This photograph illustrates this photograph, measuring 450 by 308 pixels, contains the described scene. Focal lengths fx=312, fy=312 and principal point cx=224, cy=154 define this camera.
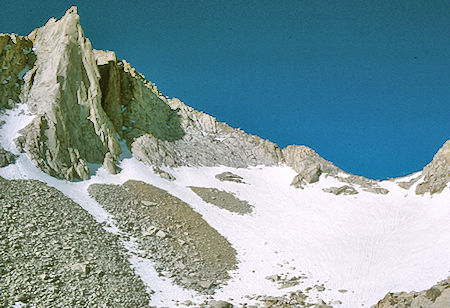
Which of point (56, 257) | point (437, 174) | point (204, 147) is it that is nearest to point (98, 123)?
point (204, 147)

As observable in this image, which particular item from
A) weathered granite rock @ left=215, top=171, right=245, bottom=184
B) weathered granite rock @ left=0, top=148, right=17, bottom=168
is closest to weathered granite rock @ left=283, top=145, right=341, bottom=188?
weathered granite rock @ left=215, top=171, right=245, bottom=184

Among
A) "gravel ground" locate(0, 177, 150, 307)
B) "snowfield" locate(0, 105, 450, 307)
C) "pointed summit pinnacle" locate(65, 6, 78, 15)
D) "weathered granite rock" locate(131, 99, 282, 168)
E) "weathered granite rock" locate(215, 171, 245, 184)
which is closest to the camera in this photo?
"gravel ground" locate(0, 177, 150, 307)

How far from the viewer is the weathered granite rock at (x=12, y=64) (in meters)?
34.3

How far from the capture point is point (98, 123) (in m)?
38.0

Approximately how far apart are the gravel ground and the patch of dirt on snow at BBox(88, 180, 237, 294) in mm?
2633

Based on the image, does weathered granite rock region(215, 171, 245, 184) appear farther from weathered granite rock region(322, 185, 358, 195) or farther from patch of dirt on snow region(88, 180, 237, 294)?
patch of dirt on snow region(88, 180, 237, 294)

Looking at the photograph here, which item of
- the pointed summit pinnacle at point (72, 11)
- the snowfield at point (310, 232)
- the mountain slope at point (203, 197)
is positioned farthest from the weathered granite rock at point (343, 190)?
the pointed summit pinnacle at point (72, 11)

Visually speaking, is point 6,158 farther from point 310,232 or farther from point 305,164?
point 305,164

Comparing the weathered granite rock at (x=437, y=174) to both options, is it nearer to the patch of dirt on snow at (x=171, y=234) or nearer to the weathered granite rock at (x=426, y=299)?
the patch of dirt on snow at (x=171, y=234)

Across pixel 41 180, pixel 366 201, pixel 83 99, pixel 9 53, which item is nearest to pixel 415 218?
pixel 366 201

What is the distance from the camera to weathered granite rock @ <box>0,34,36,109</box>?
3434cm

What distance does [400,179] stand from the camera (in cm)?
4769

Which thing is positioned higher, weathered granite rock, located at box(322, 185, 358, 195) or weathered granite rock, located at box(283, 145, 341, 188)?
weathered granite rock, located at box(283, 145, 341, 188)

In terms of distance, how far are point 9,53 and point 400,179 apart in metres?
55.4
